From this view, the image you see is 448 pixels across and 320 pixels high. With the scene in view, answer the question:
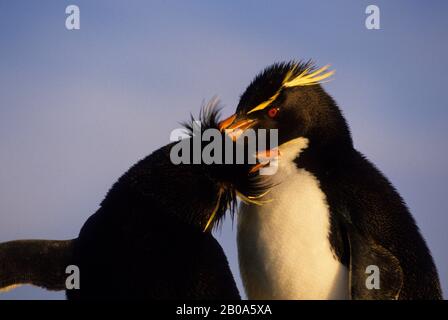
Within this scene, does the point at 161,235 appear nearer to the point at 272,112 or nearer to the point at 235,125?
the point at 235,125

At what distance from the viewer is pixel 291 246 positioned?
15.4 ft

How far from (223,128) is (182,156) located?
14.0 inches

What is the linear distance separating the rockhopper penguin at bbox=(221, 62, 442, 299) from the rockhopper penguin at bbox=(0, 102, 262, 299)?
45 cm

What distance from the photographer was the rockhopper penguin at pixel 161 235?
13.8 feet

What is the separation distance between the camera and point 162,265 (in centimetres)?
419

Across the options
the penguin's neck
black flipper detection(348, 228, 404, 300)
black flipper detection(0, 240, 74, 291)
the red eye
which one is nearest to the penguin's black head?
the red eye

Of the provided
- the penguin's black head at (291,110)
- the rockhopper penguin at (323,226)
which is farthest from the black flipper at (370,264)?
the penguin's black head at (291,110)

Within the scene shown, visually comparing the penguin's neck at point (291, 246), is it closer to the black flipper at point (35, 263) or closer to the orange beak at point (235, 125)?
the orange beak at point (235, 125)

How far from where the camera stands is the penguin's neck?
466 centimetres

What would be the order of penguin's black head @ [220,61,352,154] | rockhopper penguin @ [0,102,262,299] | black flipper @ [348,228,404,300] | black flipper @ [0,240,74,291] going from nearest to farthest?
1. rockhopper penguin @ [0,102,262,299]
2. black flipper @ [348,228,404,300]
3. black flipper @ [0,240,74,291]
4. penguin's black head @ [220,61,352,154]

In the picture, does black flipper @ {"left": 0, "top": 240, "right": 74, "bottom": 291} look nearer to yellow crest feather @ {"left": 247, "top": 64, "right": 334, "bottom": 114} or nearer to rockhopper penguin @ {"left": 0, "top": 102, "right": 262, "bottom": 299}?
rockhopper penguin @ {"left": 0, "top": 102, "right": 262, "bottom": 299}

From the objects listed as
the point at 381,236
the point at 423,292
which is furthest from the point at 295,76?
the point at 423,292
